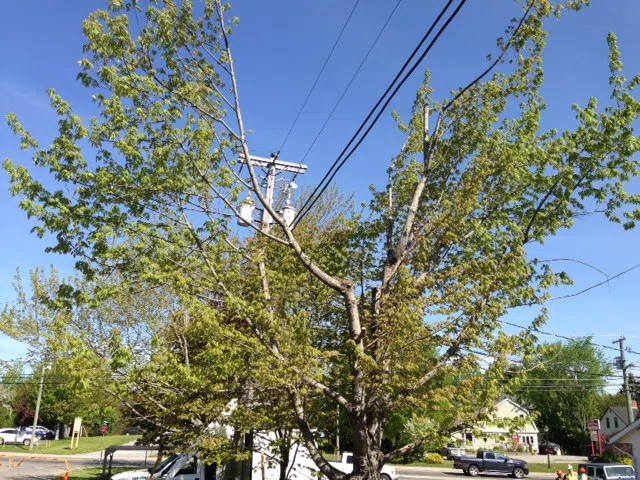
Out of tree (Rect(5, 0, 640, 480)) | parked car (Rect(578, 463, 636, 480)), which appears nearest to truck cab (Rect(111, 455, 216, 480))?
tree (Rect(5, 0, 640, 480))

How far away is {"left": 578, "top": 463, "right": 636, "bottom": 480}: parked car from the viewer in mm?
24788

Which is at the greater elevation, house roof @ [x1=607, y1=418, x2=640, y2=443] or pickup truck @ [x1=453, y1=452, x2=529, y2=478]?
house roof @ [x1=607, y1=418, x2=640, y2=443]

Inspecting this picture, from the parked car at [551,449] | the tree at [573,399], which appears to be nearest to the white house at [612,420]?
the tree at [573,399]

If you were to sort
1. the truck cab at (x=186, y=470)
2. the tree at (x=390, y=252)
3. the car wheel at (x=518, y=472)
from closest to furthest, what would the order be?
the tree at (x=390, y=252) → the truck cab at (x=186, y=470) → the car wheel at (x=518, y=472)

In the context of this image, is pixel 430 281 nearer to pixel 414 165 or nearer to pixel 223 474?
pixel 414 165

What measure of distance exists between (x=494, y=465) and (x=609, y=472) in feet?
42.5

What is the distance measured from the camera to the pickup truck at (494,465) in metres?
36.3

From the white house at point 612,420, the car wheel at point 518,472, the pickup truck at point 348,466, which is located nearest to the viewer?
the pickup truck at point 348,466

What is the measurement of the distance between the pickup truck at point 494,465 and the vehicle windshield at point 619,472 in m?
11.3

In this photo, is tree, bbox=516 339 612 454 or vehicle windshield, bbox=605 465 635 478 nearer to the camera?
vehicle windshield, bbox=605 465 635 478

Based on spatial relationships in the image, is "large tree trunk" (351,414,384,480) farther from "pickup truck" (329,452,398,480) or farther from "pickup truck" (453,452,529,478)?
"pickup truck" (453,452,529,478)

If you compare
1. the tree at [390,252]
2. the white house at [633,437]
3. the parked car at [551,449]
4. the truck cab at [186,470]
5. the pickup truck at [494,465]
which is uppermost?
the tree at [390,252]

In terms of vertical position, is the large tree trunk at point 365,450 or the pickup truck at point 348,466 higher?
the large tree trunk at point 365,450

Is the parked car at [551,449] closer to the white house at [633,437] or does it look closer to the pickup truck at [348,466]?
the pickup truck at [348,466]
